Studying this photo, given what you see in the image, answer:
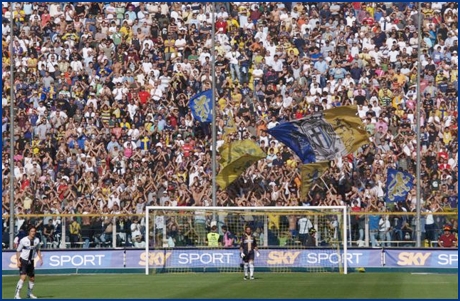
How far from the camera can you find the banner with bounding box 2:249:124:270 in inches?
1791

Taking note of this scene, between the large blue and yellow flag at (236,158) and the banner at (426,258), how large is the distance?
535 centimetres

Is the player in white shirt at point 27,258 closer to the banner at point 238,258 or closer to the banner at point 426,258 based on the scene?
the banner at point 238,258

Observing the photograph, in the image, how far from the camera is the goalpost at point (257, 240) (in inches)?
1793

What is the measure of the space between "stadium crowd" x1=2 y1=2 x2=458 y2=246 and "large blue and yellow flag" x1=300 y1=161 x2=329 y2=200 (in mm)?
899

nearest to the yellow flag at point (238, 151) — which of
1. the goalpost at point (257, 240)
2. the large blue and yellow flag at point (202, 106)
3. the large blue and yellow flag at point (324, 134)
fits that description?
the large blue and yellow flag at point (324, 134)

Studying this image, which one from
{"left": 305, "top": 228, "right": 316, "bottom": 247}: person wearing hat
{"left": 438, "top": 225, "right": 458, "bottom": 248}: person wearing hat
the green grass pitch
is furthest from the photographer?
{"left": 305, "top": 228, "right": 316, "bottom": 247}: person wearing hat

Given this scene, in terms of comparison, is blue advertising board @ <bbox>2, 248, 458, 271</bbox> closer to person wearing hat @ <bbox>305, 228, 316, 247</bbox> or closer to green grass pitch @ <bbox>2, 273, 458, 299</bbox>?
person wearing hat @ <bbox>305, 228, 316, 247</bbox>

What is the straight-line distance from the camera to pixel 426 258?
44.3 metres

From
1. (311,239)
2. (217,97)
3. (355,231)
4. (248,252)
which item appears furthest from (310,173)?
(217,97)

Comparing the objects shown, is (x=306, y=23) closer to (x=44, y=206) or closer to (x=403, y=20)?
(x=403, y=20)

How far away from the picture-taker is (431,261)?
145 feet

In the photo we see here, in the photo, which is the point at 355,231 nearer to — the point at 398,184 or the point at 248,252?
the point at 398,184

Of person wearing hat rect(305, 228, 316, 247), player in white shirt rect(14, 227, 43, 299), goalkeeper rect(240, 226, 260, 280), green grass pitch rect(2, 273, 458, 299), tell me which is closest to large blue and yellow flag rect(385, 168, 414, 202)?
person wearing hat rect(305, 228, 316, 247)

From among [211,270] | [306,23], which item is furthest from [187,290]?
[306,23]
